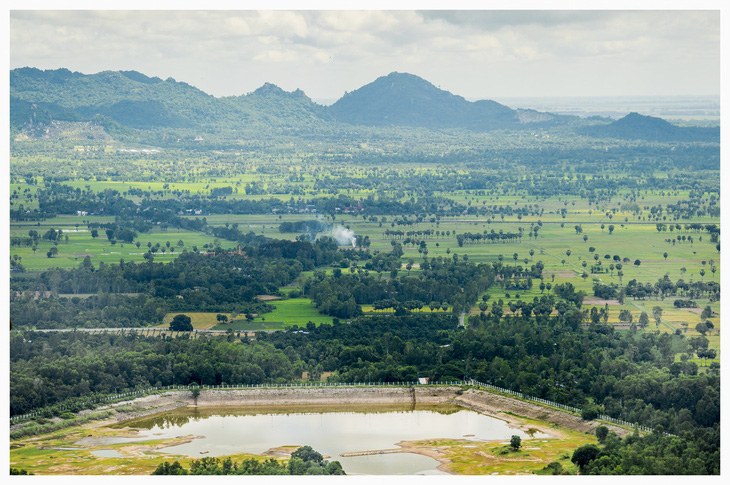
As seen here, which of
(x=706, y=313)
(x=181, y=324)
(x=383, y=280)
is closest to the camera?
(x=181, y=324)

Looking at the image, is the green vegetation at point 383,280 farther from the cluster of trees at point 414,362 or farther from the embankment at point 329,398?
the embankment at point 329,398

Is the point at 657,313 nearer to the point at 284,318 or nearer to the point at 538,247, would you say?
the point at 284,318

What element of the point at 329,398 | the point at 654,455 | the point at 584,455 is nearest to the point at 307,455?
the point at 329,398

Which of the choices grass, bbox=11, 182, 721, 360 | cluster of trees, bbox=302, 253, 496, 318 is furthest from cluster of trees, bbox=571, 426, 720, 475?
cluster of trees, bbox=302, 253, 496, 318

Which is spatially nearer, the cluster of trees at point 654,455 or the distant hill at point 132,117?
the cluster of trees at point 654,455

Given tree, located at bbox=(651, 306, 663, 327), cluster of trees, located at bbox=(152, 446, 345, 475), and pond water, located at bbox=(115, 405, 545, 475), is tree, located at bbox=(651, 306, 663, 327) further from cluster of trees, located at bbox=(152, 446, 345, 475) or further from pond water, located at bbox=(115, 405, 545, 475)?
cluster of trees, located at bbox=(152, 446, 345, 475)

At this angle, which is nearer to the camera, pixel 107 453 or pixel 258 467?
pixel 258 467

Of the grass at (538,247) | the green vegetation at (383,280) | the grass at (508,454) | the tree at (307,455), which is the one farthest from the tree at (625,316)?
the tree at (307,455)
